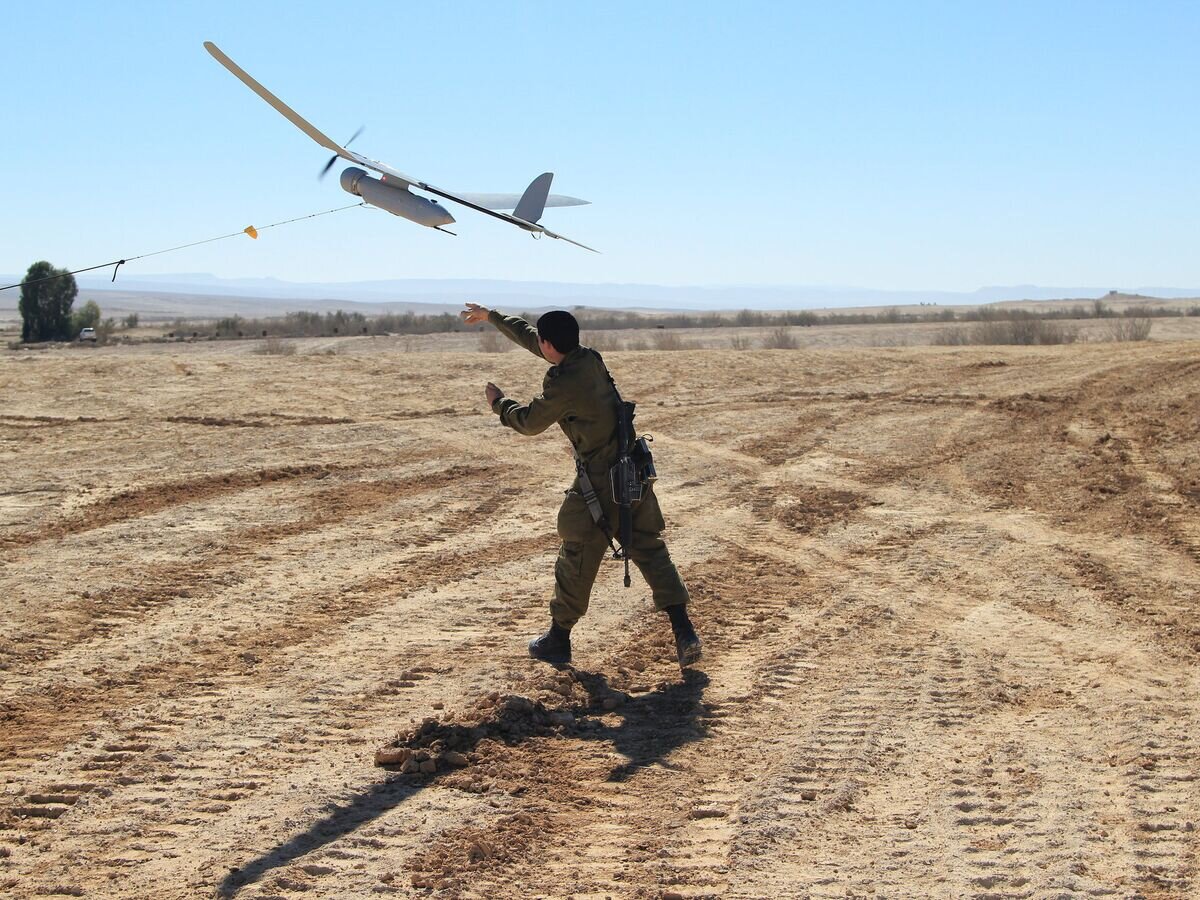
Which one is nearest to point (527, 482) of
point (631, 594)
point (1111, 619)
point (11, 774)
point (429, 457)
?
point (429, 457)

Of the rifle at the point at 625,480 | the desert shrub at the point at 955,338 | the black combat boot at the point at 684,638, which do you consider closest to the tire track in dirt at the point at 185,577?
the rifle at the point at 625,480

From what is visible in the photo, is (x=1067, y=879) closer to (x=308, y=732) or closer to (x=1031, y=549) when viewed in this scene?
(x=308, y=732)

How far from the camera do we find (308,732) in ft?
18.0

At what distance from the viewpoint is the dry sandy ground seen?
171 inches

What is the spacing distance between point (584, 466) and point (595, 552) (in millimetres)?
462

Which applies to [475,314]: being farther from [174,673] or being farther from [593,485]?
[174,673]

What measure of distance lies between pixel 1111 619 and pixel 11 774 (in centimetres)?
617

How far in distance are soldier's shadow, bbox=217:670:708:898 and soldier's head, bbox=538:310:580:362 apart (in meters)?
1.77

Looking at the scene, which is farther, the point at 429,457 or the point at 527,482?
the point at 429,457

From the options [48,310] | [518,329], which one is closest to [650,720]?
[518,329]

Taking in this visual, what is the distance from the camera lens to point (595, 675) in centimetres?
641

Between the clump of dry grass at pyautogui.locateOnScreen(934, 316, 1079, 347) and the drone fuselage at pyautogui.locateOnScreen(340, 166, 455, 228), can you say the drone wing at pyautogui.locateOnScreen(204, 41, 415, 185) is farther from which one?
the clump of dry grass at pyautogui.locateOnScreen(934, 316, 1079, 347)

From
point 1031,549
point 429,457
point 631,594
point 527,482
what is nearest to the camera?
point 631,594

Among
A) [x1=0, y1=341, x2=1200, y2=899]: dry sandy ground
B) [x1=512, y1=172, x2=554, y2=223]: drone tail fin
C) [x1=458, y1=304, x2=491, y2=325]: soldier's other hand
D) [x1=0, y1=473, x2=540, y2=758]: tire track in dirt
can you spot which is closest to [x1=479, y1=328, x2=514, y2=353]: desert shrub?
[x1=0, y1=341, x2=1200, y2=899]: dry sandy ground
